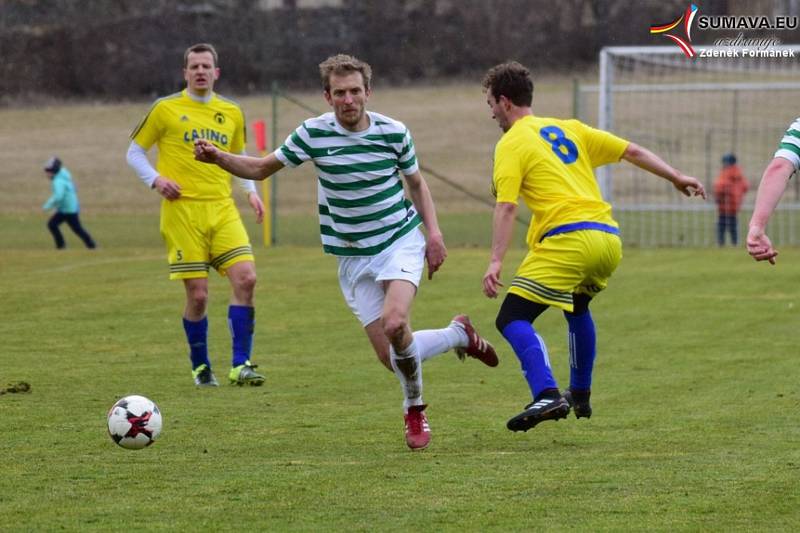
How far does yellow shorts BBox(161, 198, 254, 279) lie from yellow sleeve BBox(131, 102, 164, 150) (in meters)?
0.47

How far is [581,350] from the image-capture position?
8.06 metres

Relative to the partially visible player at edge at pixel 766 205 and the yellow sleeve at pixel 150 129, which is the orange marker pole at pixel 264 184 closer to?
the yellow sleeve at pixel 150 129

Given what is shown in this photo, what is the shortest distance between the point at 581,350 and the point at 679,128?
65.3 feet

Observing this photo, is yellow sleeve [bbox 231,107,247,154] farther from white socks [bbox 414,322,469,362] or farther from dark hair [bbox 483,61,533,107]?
dark hair [bbox 483,61,533,107]

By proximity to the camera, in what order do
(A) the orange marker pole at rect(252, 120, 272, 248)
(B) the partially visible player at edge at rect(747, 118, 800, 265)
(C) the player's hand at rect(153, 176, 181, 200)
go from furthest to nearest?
(A) the orange marker pole at rect(252, 120, 272, 248) < (C) the player's hand at rect(153, 176, 181, 200) < (B) the partially visible player at edge at rect(747, 118, 800, 265)

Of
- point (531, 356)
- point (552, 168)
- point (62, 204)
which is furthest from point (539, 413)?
point (62, 204)

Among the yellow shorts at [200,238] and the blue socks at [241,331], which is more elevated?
the yellow shorts at [200,238]

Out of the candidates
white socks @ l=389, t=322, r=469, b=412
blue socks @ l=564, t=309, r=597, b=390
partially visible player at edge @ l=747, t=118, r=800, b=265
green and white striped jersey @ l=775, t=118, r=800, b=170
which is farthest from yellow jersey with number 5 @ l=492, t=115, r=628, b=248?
Result: partially visible player at edge @ l=747, t=118, r=800, b=265

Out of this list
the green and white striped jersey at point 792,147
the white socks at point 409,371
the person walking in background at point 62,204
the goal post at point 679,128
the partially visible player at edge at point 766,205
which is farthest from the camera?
the person walking in background at point 62,204

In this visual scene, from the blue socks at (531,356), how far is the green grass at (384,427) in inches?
12.9

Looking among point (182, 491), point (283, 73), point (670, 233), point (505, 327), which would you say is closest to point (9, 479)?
point (182, 491)

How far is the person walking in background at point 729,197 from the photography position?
23547 mm

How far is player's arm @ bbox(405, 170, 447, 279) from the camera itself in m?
7.43

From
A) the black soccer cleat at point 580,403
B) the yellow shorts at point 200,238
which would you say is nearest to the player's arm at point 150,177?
the yellow shorts at point 200,238
